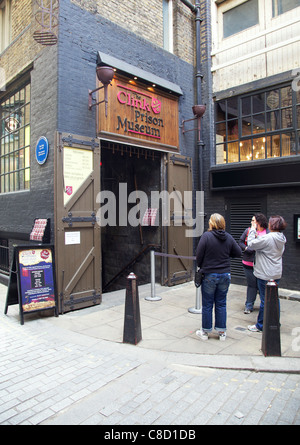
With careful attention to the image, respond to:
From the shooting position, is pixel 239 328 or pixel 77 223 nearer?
pixel 239 328

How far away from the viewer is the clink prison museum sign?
6.93 m

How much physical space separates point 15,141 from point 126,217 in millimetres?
3810

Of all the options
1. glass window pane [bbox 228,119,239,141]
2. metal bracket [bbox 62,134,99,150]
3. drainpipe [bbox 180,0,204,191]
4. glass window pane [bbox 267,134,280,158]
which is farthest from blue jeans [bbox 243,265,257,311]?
glass window pane [bbox 228,119,239,141]

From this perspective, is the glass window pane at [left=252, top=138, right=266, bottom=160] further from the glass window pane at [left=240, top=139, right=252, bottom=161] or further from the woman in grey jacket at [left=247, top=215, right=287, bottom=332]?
the woman in grey jacket at [left=247, top=215, right=287, bottom=332]

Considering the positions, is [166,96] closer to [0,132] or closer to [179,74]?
[179,74]

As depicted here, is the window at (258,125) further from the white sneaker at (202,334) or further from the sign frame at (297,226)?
the white sneaker at (202,334)

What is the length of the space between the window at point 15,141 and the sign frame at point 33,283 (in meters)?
2.89

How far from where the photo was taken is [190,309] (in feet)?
20.2

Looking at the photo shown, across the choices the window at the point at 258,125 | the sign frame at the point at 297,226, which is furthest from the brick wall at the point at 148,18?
the sign frame at the point at 297,226

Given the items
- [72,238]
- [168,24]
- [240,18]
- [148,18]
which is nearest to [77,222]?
Result: [72,238]

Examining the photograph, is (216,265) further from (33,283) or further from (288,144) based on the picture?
(288,144)

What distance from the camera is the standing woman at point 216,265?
4547mm

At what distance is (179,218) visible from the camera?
847 cm

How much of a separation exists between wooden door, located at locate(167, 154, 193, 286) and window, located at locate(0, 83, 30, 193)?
12.1 ft
